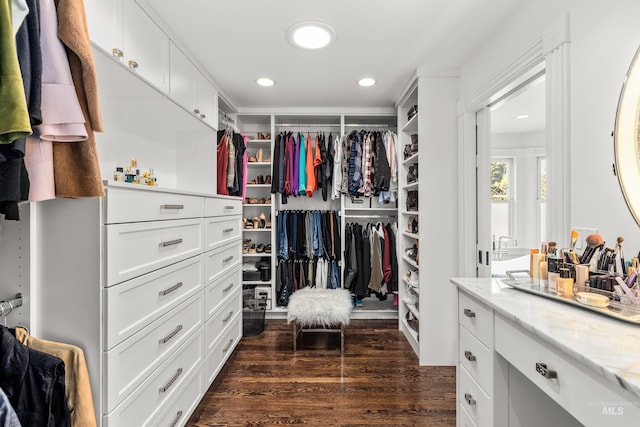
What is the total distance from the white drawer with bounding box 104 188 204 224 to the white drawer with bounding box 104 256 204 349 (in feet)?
0.80

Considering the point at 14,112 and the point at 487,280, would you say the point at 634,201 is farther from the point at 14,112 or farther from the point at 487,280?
the point at 14,112

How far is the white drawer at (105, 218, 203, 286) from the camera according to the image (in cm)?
108

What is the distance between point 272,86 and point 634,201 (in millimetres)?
2489

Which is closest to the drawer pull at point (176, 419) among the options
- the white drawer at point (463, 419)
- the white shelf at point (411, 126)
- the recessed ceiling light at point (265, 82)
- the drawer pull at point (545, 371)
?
the white drawer at point (463, 419)

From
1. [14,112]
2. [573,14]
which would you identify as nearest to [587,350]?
[573,14]

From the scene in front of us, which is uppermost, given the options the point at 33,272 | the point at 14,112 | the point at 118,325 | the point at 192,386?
the point at 14,112

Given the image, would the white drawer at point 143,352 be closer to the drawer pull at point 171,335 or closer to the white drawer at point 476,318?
the drawer pull at point 171,335

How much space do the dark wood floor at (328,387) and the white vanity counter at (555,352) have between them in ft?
2.23

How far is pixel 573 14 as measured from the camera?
128 centimetres

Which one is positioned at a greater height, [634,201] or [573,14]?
[573,14]

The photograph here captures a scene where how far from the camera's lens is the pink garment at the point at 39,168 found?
894mm

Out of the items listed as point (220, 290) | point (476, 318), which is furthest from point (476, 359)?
point (220, 290)

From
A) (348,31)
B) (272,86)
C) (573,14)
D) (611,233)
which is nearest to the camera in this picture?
(611,233)

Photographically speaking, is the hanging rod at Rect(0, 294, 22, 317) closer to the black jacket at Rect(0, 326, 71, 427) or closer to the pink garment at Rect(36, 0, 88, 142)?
the black jacket at Rect(0, 326, 71, 427)
